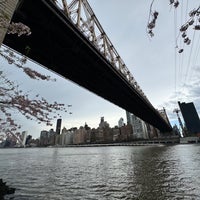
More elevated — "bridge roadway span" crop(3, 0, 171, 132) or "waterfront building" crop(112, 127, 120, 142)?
"waterfront building" crop(112, 127, 120, 142)

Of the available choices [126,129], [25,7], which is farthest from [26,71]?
[126,129]

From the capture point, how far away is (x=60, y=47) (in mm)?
11375

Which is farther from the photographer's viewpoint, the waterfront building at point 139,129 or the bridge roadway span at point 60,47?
the waterfront building at point 139,129

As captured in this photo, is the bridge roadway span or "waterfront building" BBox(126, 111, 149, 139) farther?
"waterfront building" BBox(126, 111, 149, 139)

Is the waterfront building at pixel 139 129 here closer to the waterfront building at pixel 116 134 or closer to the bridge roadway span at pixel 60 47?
the waterfront building at pixel 116 134

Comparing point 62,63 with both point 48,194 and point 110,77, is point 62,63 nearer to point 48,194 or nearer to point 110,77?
point 110,77

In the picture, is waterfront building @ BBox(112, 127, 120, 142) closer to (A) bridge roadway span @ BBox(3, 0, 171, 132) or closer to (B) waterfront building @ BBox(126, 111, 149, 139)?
(B) waterfront building @ BBox(126, 111, 149, 139)

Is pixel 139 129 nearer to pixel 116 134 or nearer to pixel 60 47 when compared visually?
pixel 116 134

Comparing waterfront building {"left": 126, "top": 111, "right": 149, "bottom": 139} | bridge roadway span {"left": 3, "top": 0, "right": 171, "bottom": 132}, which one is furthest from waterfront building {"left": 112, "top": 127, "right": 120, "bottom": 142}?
bridge roadway span {"left": 3, "top": 0, "right": 171, "bottom": 132}

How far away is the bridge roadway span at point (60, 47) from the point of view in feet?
26.1

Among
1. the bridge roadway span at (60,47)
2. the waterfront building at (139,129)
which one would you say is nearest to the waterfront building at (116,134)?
the waterfront building at (139,129)

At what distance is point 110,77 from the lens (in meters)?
17.4

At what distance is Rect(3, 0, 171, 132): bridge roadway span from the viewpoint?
26.1ft

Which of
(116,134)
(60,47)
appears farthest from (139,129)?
(60,47)
